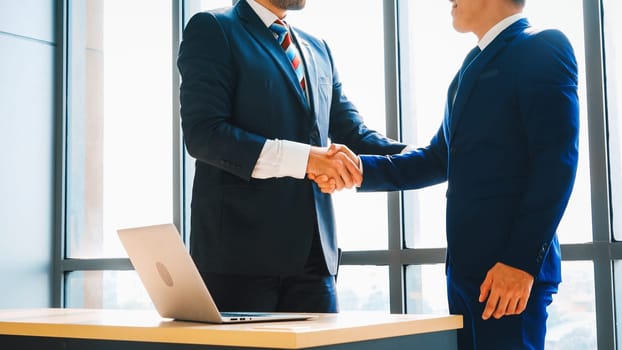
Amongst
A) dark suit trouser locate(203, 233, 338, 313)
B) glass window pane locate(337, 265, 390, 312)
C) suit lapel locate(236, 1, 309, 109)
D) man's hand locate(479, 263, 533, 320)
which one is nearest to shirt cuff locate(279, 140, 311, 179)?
suit lapel locate(236, 1, 309, 109)

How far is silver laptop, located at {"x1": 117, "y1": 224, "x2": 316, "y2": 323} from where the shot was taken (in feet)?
5.14

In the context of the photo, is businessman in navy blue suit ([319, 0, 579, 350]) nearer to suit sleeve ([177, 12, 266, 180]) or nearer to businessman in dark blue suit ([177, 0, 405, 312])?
businessman in dark blue suit ([177, 0, 405, 312])

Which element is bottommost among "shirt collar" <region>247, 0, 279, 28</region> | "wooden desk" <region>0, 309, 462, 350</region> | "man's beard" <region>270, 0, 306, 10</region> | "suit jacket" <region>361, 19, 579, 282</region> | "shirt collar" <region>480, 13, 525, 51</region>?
"wooden desk" <region>0, 309, 462, 350</region>

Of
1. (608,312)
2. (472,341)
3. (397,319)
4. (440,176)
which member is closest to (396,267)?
(608,312)

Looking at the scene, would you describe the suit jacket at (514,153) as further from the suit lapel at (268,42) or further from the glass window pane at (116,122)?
the glass window pane at (116,122)

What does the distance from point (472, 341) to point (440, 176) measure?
0.72 meters

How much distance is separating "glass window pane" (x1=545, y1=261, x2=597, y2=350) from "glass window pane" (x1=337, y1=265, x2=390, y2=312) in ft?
2.68

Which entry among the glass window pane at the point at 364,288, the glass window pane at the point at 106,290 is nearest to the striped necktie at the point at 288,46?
the glass window pane at the point at 364,288

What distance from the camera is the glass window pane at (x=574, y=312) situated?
3230mm

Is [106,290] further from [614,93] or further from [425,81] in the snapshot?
[614,93]

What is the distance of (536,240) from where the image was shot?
1903mm

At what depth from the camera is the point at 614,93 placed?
3195mm

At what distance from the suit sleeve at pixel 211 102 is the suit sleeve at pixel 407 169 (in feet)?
1.40

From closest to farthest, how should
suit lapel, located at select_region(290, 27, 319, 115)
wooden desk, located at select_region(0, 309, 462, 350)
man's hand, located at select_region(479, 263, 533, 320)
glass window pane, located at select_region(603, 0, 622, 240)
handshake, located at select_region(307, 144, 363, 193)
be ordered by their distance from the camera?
wooden desk, located at select_region(0, 309, 462, 350), man's hand, located at select_region(479, 263, 533, 320), handshake, located at select_region(307, 144, 363, 193), suit lapel, located at select_region(290, 27, 319, 115), glass window pane, located at select_region(603, 0, 622, 240)
